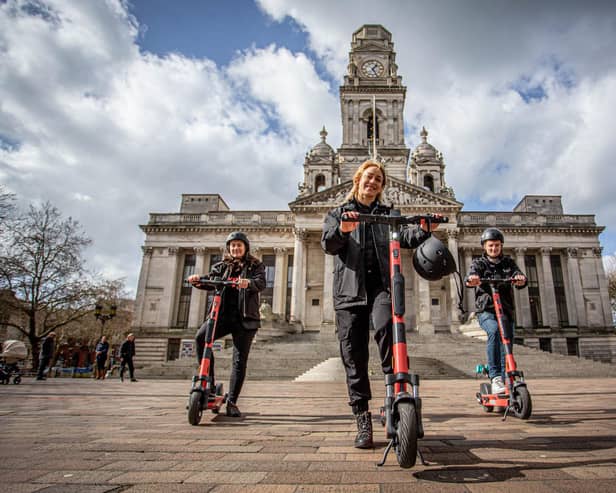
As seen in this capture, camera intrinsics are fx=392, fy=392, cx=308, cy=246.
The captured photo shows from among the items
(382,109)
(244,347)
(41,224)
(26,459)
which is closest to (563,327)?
(382,109)

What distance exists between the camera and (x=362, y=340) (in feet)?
9.95

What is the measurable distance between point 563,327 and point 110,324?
4453 centimetres

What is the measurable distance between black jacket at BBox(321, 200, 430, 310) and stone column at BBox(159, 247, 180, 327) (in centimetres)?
3393

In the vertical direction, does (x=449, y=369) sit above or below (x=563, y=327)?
below

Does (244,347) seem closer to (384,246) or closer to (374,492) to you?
(384,246)

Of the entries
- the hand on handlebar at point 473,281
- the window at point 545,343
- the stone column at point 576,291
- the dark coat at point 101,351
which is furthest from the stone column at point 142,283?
the stone column at point 576,291

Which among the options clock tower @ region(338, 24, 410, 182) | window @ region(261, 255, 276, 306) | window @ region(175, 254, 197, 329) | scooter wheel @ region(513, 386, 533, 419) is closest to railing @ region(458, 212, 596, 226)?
clock tower @ region(338, 24, 410, 182)

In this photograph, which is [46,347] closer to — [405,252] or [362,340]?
[362,340]

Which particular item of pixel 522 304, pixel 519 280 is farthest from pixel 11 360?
pixel 522 304

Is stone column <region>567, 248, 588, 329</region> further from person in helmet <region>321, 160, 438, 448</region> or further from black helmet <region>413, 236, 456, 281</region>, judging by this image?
black helmet <region>413, 236, 456, 281</region>

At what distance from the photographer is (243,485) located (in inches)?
73.1

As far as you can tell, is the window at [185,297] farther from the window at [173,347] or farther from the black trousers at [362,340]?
the black trousers at [362,340]

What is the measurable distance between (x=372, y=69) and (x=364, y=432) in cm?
4421

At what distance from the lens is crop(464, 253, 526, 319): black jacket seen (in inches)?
187
